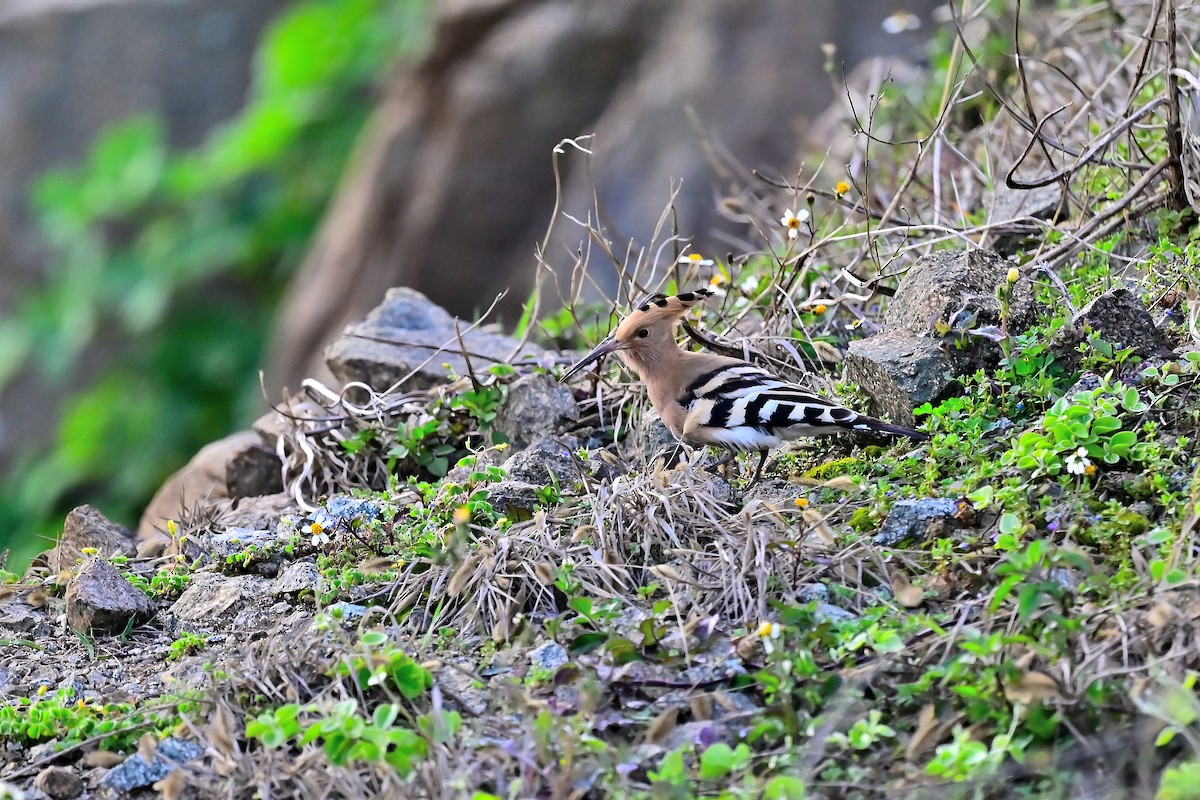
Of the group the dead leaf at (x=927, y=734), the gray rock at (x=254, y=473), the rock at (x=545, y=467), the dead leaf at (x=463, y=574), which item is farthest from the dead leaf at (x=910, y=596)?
the gray rock at (x=254, y=473)

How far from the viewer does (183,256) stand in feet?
35.4

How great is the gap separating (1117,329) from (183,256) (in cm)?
891

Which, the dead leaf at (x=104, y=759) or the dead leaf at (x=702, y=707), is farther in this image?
the dead leaf at (x=104, y=759)

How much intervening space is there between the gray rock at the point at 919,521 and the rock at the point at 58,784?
188 cm

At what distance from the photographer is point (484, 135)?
32.0 ft

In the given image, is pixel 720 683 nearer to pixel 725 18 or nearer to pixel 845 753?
pixel 845 753

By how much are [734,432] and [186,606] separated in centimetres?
161

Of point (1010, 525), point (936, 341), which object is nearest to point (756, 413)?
point (936, 341)

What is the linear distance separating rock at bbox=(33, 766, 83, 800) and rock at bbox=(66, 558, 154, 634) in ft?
2.55

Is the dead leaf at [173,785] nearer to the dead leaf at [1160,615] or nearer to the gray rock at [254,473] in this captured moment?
the dead leaf at [1160,615]

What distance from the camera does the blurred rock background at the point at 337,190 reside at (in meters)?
8.76

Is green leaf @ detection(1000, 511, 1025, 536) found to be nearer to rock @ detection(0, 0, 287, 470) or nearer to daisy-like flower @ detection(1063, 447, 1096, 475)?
daisy-like flower @ detection(1063, 447, 1096, 475)

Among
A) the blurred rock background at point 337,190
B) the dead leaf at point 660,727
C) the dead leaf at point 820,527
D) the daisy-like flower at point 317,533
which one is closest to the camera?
the dead leaf at point 660,727

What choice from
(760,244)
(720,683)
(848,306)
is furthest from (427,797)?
(760,244)
